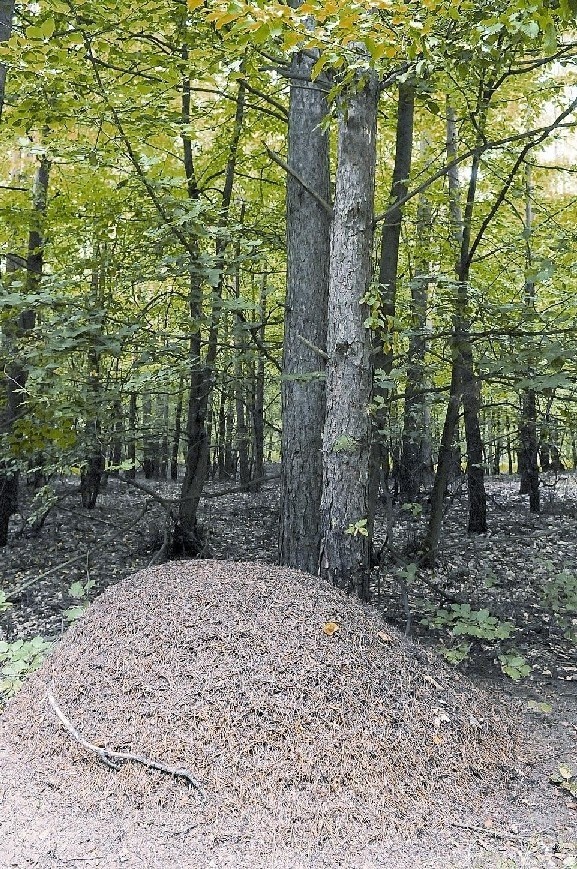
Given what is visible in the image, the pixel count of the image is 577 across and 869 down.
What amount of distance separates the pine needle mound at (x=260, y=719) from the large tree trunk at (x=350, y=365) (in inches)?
24.0

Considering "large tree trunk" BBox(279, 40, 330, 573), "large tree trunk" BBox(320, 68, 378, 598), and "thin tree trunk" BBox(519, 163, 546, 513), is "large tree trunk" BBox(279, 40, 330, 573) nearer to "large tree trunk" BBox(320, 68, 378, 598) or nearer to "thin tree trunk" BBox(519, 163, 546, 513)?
"large tree trunk" BBox(320, 68, 378, 598)

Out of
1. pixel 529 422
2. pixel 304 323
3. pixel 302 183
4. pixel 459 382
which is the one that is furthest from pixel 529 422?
pixel 302 183

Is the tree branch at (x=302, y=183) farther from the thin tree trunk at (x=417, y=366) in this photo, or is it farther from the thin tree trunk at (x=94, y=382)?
the thin tree trunk at (x=94, y=382)

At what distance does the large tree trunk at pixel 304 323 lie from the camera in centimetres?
526

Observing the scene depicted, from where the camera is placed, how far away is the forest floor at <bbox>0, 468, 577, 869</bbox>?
2707 millimetres

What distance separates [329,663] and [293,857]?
99cm

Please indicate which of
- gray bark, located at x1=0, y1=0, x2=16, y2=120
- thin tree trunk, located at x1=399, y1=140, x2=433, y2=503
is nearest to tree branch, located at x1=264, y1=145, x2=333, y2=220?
thin tree trunk, located at x1=399, y1=140, x2=433, y2=503

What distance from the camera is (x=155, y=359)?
5.74 metres

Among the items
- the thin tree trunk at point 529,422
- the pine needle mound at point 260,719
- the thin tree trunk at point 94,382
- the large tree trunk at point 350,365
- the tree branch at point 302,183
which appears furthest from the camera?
the thin tree trunk at point 529,422

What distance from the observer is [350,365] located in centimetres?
444

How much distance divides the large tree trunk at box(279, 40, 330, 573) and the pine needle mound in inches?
54.3

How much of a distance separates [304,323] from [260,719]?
328cm

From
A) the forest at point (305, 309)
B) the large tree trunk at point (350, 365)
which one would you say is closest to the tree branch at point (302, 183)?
the forest at point (305, 309)

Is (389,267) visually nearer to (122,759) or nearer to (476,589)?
(476,589)
